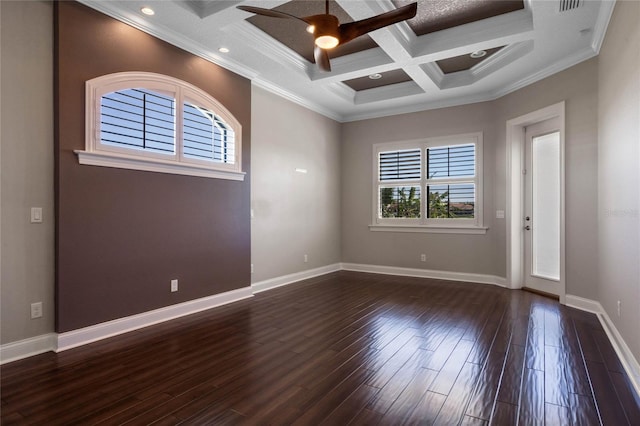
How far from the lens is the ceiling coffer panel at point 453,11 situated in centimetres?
366

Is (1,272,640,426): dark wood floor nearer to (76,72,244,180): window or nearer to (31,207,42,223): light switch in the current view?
(31,207,42,223): light switch

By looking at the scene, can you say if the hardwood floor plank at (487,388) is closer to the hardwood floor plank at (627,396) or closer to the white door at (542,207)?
the hardwood floor plank at (627,396)

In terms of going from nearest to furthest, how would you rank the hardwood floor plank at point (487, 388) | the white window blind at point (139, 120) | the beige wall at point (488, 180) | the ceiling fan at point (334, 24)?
the hardwood floor plank at point (487, 388) < the ceiling fan at point (334, 24) < the white window blind at point (139, 120) < the beige wall at point (488, 180)

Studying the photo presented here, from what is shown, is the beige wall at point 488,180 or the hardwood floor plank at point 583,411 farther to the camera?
the beige wall at point 488,180

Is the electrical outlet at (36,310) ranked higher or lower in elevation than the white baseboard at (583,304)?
higher

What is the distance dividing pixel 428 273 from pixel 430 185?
5.24 ft

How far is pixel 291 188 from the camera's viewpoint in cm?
589

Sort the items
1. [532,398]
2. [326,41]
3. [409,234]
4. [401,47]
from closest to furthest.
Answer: [532,398], [326,41], [401,47], [409,234]

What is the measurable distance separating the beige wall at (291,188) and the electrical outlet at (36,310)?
2.53 m

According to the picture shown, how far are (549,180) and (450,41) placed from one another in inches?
94.8

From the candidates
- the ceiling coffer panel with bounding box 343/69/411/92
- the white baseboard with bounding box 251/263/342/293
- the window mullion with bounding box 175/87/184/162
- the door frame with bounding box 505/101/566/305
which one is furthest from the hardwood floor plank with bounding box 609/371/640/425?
the ceiling coffer panel with bounding box 343/69/411/92

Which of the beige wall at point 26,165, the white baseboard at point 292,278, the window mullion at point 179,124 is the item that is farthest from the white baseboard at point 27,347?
the white baseboard at point 292,278

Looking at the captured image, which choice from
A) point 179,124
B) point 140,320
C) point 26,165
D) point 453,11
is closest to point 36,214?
point 26,165

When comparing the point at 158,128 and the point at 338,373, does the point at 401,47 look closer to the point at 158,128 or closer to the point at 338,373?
the point at 158,128
